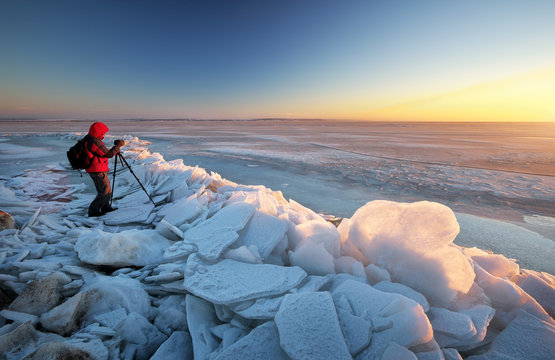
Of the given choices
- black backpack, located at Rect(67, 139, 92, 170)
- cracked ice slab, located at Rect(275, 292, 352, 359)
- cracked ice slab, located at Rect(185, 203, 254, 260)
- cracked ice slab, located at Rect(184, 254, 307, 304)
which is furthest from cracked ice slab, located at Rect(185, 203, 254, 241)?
black backpack, located at Rect(67, 139, 92, 170)

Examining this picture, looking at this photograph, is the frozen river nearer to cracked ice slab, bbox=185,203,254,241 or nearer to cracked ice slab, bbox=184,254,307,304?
cracked ice slab, bbox=185,203,254,241

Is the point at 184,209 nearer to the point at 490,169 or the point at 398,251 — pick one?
the point at 398,251

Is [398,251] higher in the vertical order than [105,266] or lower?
higher

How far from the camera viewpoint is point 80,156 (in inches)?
143

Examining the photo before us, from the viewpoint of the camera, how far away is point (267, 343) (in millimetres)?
1517

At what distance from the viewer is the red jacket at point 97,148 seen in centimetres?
365

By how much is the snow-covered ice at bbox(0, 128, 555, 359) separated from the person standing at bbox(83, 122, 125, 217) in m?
0.76

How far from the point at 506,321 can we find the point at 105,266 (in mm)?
3576

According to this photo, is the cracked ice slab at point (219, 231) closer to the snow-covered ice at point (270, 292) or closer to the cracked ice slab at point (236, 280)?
the snow-covered ice at point (270, 292)

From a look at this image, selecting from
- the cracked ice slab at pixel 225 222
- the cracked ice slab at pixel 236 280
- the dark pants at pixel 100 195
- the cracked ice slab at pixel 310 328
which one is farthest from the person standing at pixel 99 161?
the cracked ice slab at pixel 310 328

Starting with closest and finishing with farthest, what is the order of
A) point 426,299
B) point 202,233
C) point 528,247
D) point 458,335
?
1. point 458,335
2. point 426,299
3. point 202,233
4. point 528,247

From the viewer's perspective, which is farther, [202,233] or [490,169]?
[490,169]

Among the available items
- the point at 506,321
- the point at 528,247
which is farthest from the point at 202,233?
the point at 528,247

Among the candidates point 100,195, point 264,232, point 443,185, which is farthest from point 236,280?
point 443,185
